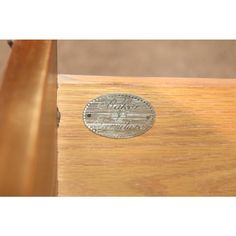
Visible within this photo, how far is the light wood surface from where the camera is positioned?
3.65ft

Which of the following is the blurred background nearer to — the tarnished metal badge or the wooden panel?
the tarnished metal badge

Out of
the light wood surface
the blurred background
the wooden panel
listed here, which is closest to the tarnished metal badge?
the light wood surface

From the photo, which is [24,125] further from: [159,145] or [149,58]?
[149,58]

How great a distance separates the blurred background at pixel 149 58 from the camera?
101 inches

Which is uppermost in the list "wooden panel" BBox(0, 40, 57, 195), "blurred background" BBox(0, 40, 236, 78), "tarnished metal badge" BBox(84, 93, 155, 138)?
"blurred background" BBox(0, 40, 236, 78)

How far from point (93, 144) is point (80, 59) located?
58.9 inches

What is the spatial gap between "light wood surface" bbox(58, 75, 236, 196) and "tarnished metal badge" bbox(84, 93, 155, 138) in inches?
0.9

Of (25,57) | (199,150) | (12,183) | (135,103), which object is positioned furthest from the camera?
(135,103)

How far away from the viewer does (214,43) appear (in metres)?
2.84

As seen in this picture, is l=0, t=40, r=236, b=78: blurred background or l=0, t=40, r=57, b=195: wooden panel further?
l=0, t=40, r=236, b=78: blurred background

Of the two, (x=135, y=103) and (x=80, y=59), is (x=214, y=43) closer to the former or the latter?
(x=80, y=59)

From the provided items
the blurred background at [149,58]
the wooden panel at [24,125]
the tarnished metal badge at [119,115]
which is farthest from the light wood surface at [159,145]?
the blurred background at [149,58]

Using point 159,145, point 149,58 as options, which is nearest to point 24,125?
point 159,145

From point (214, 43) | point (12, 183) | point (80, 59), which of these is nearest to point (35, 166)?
point (12, 183)
